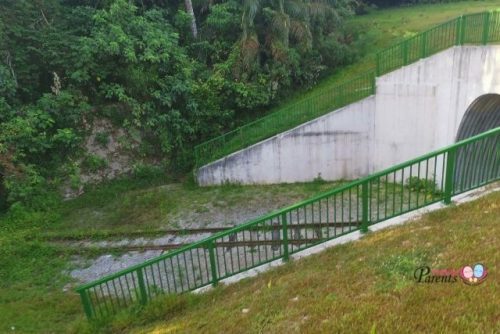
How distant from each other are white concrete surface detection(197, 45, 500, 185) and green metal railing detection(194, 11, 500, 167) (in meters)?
0.30

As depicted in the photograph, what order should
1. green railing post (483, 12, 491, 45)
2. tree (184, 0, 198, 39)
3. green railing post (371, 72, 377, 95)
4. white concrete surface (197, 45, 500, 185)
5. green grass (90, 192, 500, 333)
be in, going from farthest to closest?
tree (184, 0, 198, 39) < green railing post (371, 72, 377, 95) < white concrete surface (197, 45, 500, 185) < green railing post (483, 12, 491, 45) < green grass (90, 192, 500, 333)

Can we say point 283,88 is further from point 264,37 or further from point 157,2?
point 157,2

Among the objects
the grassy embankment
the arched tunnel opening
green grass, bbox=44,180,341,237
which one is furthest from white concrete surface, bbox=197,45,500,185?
the arched tunnel opening

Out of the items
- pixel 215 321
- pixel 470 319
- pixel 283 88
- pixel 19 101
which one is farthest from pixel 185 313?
pixel 283 88

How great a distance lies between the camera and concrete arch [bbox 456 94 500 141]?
429 inches

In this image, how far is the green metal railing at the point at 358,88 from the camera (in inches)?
418

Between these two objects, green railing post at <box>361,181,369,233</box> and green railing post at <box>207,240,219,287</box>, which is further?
green railing post at <box>207,240,219,287</box>

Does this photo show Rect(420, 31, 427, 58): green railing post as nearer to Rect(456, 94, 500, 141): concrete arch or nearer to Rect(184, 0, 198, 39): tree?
Rect(456, 94, 500, 141): concrete arch

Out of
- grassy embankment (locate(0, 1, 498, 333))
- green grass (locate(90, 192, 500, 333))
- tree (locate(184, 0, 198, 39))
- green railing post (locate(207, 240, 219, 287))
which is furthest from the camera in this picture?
tree (locate(184, 0, 198, 39))

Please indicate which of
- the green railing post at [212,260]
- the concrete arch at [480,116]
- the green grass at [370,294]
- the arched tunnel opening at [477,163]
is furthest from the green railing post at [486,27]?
Answer: the green railing post at [212,260]

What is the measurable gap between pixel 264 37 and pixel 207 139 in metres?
4.86

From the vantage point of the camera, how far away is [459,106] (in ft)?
36.2

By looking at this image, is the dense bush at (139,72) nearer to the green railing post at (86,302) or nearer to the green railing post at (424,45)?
the green railing post at (424,45)

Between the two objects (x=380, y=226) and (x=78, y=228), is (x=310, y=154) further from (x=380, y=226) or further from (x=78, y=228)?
(x=78, y=228)
